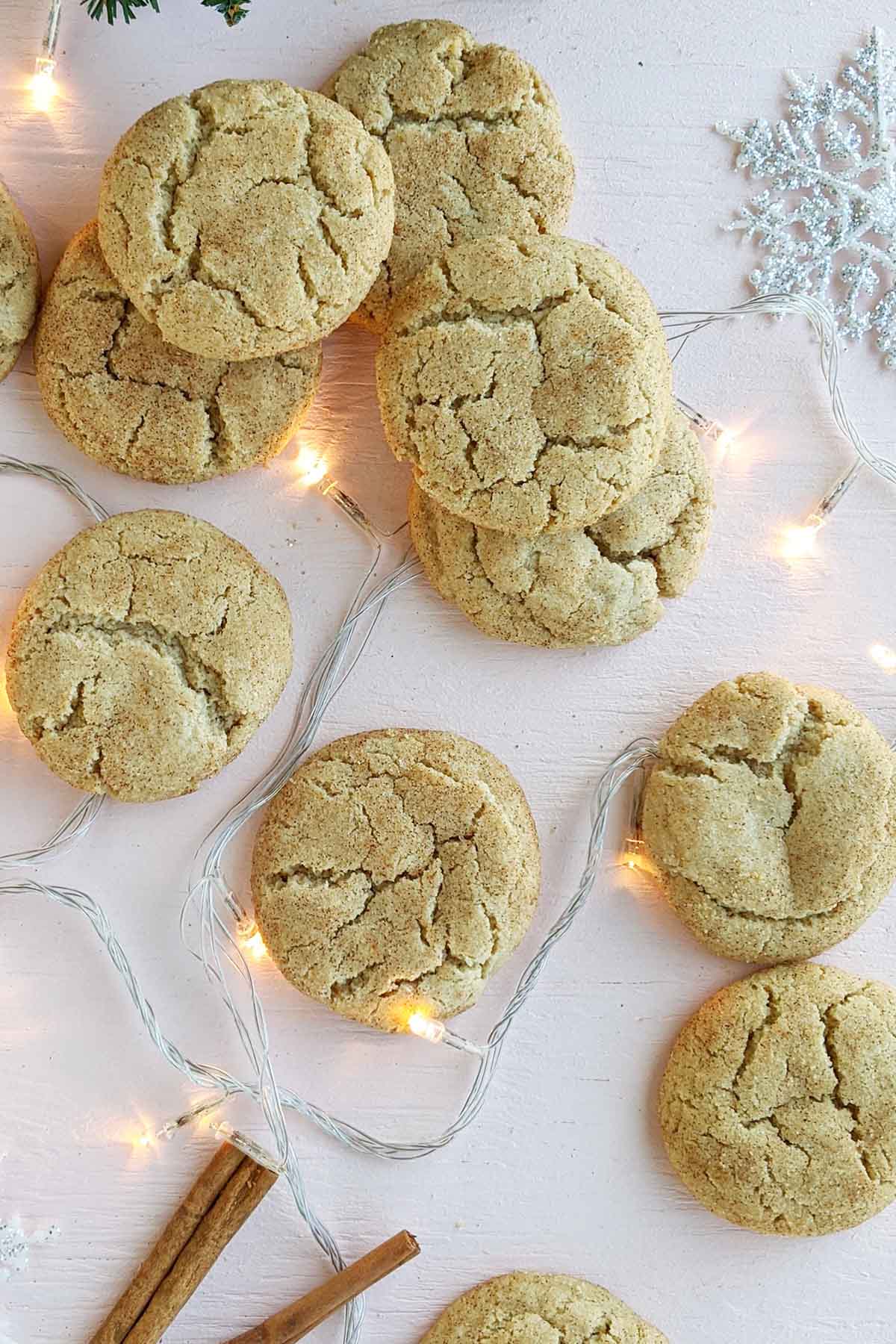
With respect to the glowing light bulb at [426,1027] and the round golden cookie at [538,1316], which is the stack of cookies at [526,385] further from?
the round golden cookie at [538,1316]

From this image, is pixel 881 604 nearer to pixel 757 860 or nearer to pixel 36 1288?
pixel 757 860

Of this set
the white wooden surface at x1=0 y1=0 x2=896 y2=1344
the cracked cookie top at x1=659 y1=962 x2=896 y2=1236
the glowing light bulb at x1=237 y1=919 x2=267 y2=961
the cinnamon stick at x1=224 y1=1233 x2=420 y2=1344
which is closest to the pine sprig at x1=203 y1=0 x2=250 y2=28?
the white wooden surface at x1=0 y1=0 x2=896 y2=1344

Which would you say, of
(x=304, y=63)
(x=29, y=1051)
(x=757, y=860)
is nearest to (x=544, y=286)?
(x=304, y=63)

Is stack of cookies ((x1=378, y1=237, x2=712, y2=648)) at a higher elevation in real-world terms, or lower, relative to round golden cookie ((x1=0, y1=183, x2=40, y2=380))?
higher

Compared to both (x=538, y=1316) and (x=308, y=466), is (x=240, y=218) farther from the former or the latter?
(x=538, y=1316)

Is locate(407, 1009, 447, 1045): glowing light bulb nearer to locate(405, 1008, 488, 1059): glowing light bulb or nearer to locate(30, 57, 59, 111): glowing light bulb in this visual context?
locate(405, 1008, 488, 1059): glowing light bulb
